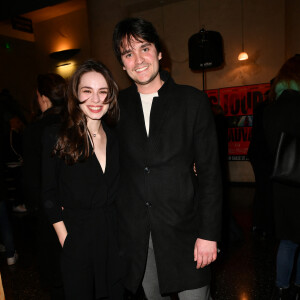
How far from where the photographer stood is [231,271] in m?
2.78

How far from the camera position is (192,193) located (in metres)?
1.38

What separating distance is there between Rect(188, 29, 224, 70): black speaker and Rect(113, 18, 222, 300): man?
449 cm

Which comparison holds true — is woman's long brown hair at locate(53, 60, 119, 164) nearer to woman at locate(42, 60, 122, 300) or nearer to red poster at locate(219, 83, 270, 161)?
woman at locate(42, 60, 122, 300)

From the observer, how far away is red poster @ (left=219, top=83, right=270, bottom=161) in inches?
254

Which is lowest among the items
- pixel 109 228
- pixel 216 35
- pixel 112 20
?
pixel 109 228

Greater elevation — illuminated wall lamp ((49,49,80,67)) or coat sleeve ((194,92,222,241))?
illuminated wall lamp ((49,49,80,67))

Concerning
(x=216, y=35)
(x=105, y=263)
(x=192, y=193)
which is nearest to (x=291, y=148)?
(x=192, y=193)

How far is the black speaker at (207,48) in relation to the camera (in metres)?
5.56

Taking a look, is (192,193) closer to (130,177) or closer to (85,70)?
(130,177)

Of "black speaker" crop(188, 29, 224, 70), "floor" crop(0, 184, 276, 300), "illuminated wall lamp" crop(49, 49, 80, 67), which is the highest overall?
"illuminated wall lamp" crop(49, 49, 80, 67)

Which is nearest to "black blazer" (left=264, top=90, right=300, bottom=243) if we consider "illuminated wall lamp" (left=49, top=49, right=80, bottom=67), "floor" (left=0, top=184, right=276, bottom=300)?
"floor" (left=0, top=184, right=276, bottom=300)

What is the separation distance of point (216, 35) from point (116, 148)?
4842 millimetres

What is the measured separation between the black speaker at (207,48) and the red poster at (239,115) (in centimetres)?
115

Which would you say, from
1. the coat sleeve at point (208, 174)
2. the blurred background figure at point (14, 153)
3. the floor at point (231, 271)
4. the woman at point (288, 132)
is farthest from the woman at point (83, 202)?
the blurred background figure at point (14, 153)
